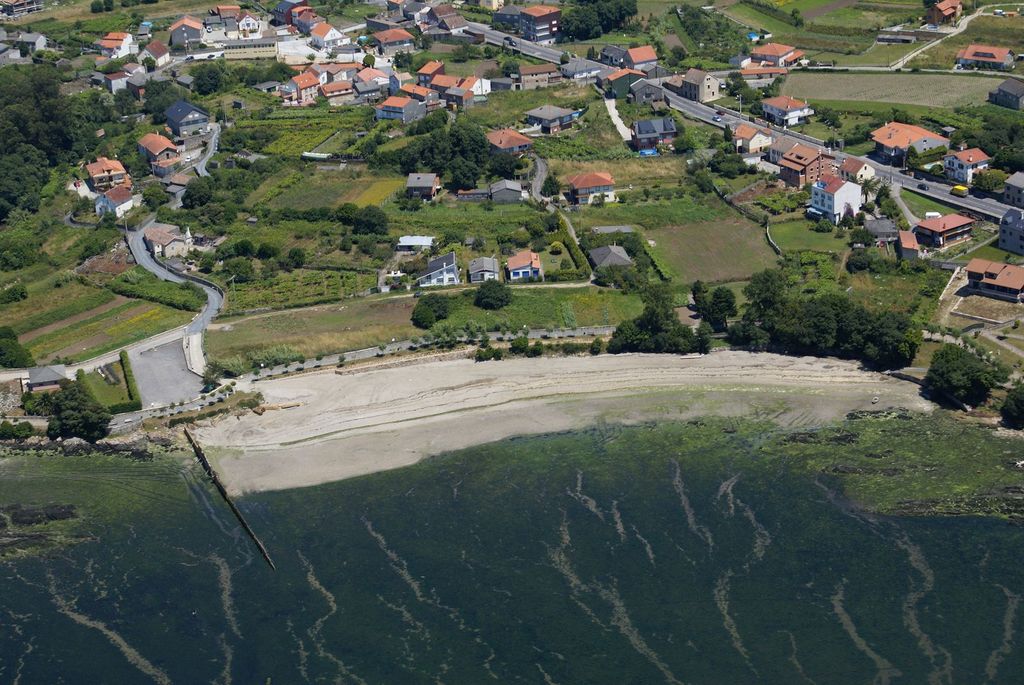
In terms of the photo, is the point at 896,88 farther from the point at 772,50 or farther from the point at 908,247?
the point at 908,247

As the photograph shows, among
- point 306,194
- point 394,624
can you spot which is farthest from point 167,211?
point 394,624

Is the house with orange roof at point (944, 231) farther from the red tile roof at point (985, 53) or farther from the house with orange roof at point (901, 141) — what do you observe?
the red tile roof at point (985, 53)

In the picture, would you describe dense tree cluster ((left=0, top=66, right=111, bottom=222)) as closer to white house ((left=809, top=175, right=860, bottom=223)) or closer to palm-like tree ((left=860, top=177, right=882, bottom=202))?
white house ((left=809, top=175, right=860, bottom=223))

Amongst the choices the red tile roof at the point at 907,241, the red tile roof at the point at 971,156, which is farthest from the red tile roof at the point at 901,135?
the red tile roof at the point at 907,241

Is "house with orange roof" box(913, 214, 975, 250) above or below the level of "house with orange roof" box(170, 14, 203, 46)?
above

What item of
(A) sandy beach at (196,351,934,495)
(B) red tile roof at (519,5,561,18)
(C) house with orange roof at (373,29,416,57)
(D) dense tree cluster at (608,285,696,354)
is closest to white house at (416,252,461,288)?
(A) sandy beach at (196,351,934,495)

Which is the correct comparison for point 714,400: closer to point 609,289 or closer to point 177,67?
point 609,289
